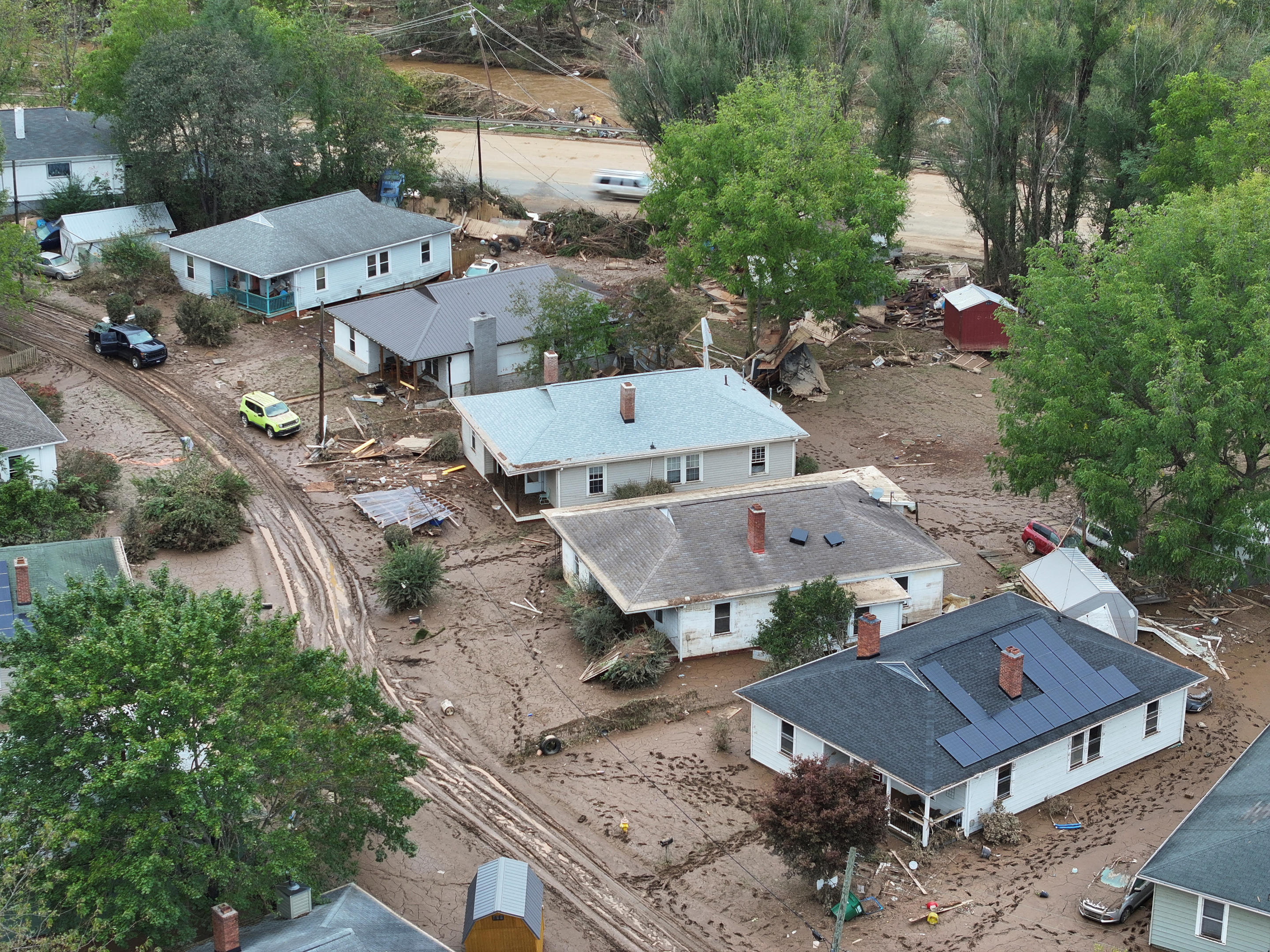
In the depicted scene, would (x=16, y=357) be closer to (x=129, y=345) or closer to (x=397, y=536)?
(x=129, y=345)

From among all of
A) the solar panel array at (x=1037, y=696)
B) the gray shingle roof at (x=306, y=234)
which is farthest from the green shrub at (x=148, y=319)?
the solar panel array at (x=1037, y=696)

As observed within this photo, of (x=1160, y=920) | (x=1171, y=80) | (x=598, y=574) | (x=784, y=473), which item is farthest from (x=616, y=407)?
(x=1171, y=80)

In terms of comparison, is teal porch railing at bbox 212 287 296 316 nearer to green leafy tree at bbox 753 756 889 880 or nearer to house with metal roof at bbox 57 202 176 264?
house with metal roof at bbox 57 202 176 264

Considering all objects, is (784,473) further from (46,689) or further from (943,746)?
(46,689)

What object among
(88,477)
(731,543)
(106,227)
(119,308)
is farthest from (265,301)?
(731,543)

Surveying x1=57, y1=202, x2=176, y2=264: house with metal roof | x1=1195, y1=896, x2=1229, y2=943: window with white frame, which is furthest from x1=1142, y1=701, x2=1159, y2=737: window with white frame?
x1=57, y1=202, x2=176, y2=264: house with metal roof
